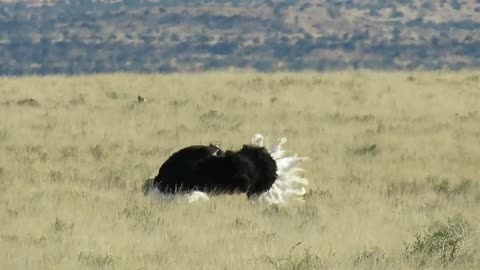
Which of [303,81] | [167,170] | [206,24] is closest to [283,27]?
[206,24]

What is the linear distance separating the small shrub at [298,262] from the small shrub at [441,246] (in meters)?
0.81

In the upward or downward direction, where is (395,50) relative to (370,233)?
downward

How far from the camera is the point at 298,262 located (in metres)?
7.78

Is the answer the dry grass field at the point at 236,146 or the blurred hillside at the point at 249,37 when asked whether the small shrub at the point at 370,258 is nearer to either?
the dry grass field at the point at 236,146

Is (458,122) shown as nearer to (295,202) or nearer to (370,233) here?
(295,202)

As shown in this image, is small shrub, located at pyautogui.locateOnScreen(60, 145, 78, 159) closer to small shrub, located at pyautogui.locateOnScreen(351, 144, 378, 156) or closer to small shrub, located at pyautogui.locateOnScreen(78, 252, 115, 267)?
small shrub, located at pyautogui.locateOnScreen(351, 144, 378, 156)

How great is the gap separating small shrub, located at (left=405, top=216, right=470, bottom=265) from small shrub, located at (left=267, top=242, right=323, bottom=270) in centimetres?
81

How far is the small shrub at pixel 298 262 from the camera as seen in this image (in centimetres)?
752

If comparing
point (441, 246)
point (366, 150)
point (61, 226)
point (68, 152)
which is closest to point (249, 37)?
point (366, 150)

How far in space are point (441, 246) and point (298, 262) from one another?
1.19 m

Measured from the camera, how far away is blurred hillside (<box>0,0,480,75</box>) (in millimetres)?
122250

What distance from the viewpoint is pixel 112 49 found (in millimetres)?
139125

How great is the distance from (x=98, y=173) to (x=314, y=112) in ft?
21.8

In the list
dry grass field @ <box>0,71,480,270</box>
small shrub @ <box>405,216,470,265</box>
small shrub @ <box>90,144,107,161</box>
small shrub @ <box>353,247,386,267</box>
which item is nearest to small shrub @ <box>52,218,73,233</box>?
dry grass field @ <box>0,71,480,270</box>
